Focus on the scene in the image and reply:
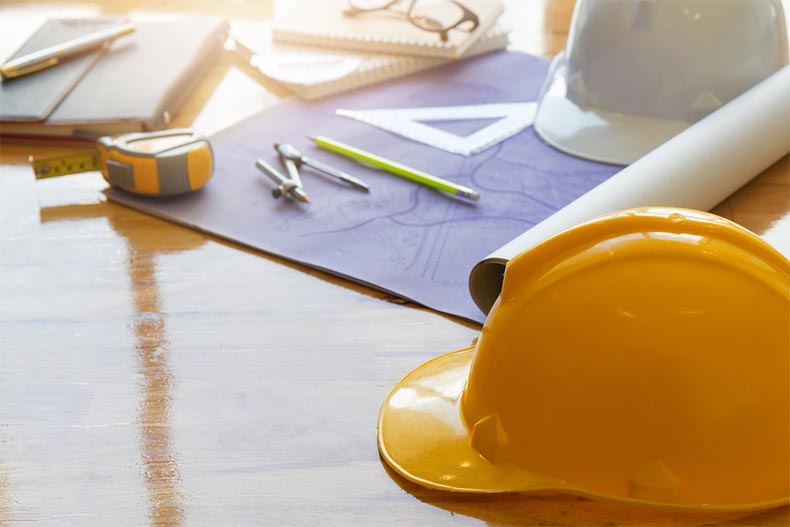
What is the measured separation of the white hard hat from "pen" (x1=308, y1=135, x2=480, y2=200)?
0.14 metres

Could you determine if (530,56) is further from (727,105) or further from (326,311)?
(326,311)

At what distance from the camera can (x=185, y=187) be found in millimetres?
908

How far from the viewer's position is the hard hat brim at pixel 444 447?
55cm

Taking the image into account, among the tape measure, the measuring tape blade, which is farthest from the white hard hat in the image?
the measuring tape blade

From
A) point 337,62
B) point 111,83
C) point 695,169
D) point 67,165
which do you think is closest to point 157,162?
point 67,165

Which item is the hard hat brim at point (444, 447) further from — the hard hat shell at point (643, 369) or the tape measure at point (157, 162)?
the tape measure at point (157, 162)

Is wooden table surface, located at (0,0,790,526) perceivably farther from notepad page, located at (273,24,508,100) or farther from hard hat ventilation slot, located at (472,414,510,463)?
notepad page, located at (273,24,508,100)

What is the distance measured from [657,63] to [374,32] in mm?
422

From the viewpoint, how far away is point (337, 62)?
47.1 inches

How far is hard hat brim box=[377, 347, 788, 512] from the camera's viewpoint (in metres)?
0.55

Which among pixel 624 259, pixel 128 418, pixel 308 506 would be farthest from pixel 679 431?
pixel 128 418

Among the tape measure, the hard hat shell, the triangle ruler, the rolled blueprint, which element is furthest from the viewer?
the triangle ruler

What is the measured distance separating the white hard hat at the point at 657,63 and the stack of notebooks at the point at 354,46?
0.27 m

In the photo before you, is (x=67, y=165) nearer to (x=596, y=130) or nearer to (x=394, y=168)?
(x=394, y=168)
